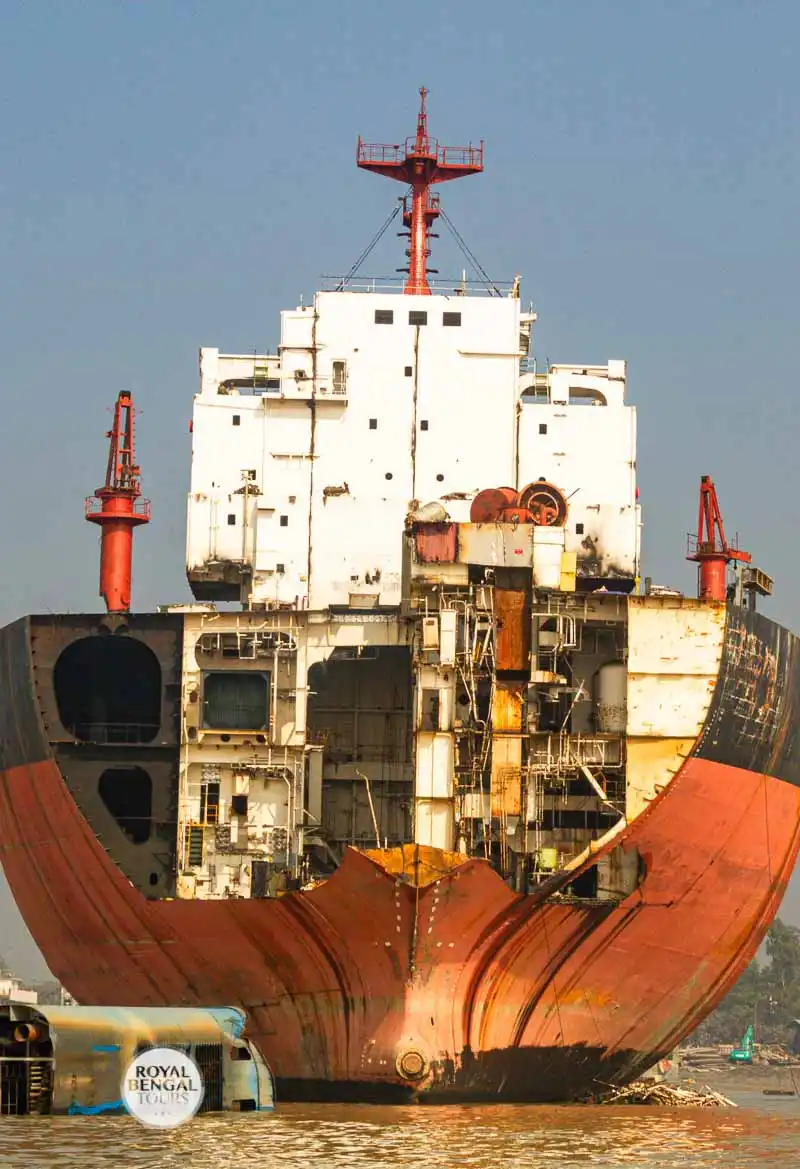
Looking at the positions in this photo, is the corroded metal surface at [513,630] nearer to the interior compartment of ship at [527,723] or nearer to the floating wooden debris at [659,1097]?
the interior compartment of ship at [527,723]

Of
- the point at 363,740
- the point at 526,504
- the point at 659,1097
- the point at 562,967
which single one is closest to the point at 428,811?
the point at 562,967

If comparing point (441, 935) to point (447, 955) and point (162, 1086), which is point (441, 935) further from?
point (162, 1086)

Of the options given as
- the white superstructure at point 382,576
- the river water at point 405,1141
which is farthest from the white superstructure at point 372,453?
the river water at point 405,1141

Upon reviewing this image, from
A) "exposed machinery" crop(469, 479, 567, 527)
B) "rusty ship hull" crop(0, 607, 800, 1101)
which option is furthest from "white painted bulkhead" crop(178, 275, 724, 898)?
"exposed machinery" crop(469, 479, 567, 527)

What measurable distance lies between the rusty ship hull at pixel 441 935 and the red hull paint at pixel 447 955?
31 mm

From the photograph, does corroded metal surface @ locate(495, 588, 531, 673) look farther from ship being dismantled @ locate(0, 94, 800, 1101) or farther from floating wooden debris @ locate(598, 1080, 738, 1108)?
floating wooden debris @ locate(598, 1080, 738, 1108)

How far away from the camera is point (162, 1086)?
2792cm

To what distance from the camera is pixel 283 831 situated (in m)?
32.0

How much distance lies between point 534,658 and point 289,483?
8.41 m

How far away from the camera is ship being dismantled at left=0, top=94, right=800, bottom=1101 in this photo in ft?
97.9

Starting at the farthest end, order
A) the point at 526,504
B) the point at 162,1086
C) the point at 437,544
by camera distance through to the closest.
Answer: the point at 526,504 → the point at 437,544 → the point at 162,1086

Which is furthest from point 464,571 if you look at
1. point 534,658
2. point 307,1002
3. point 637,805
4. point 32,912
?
point 32,912

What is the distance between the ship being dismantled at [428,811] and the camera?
29.8 meters

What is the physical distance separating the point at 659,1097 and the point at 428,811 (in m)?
6.47
